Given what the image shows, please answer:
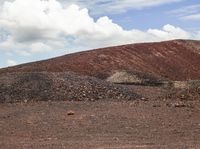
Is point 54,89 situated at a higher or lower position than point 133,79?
lower

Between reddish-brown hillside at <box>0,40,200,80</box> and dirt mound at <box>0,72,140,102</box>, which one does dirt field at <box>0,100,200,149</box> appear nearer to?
dirt mound at <box>0,72,140,102</box>

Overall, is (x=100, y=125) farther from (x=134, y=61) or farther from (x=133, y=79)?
(x=134, y=61)

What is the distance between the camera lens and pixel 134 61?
38.6 m

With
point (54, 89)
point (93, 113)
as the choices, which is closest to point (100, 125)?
point (93, 113)

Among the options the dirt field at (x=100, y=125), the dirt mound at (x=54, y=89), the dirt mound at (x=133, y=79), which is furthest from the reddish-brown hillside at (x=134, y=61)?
the dirt field at (x=100, y=125)

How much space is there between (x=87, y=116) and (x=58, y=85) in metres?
6.62

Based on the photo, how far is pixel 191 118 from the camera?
1551cm

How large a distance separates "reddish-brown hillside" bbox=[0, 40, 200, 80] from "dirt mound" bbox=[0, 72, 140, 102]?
33.9ft

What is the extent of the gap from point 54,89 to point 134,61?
17.9 meters

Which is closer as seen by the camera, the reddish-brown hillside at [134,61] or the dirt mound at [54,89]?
the dirt mound at [54,89]

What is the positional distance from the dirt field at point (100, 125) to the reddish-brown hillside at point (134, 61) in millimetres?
15544

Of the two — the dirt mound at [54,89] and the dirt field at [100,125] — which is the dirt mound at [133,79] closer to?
the dirt mound at [54,89]

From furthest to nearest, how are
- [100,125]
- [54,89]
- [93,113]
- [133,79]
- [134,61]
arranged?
[134,61]
[133,79]
[54,89]
[93,113]
[100,125]

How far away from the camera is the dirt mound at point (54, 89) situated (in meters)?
20.8
